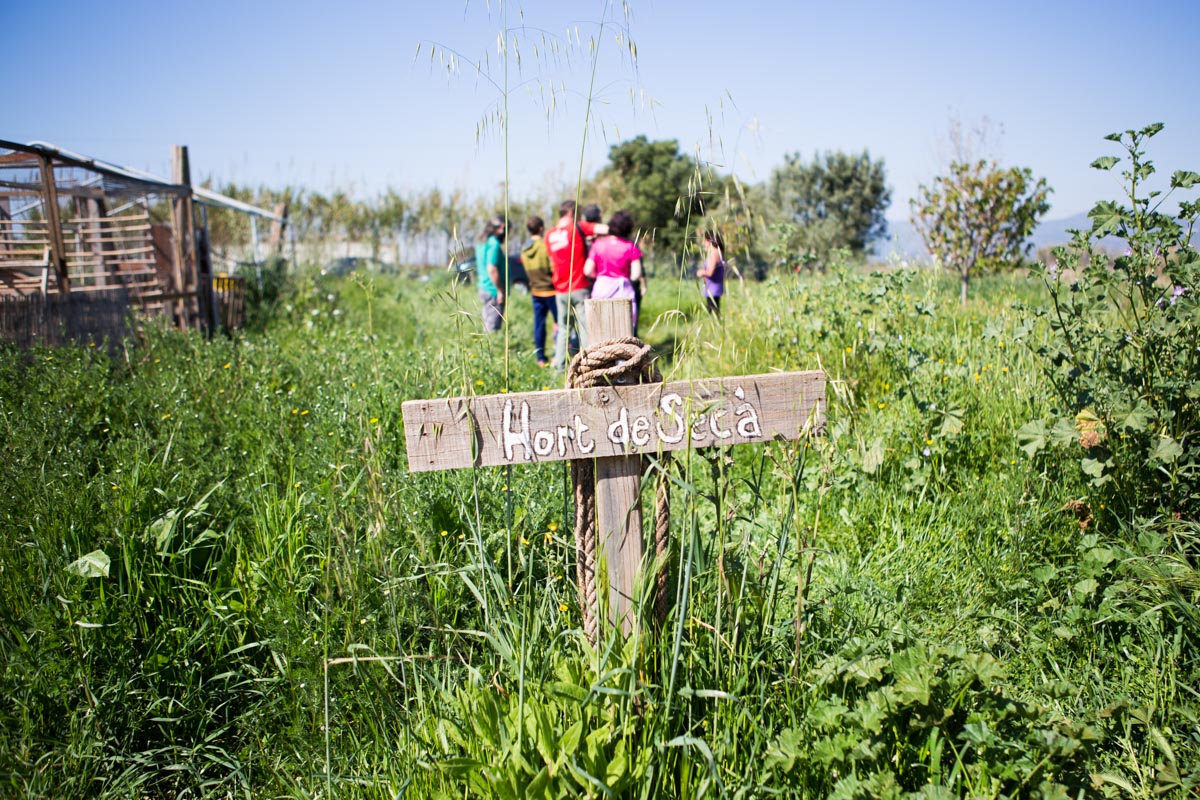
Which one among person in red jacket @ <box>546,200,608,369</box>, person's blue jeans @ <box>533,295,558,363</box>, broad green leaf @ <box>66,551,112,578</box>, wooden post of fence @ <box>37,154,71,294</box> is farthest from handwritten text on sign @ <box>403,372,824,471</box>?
wooden post of fence @ <box>37,154,71,294</box>

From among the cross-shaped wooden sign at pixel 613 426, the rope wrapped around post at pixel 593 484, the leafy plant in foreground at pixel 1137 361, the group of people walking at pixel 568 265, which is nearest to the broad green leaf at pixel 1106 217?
the leafy plant in foreground at pixel 1137 361

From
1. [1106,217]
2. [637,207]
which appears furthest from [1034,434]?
[637,207]

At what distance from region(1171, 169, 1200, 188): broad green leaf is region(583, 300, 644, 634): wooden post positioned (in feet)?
6.78

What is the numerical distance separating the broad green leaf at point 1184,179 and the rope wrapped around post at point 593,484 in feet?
6.67

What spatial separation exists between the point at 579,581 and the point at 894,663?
0.74m

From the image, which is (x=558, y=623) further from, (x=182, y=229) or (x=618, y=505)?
(x=182, y=229)

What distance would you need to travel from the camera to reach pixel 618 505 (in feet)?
6.09

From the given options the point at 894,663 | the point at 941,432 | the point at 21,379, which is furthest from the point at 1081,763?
the point at 21,379

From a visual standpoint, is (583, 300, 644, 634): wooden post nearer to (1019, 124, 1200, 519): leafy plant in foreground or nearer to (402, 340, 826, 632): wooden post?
(402, 340, 826, 632): wooden post

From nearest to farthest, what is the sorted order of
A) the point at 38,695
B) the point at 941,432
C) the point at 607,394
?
1. the point at 607,394
2. the point at 38,695
3. the point at 941,432

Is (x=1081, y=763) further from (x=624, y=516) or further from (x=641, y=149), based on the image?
(x=641, y=149)

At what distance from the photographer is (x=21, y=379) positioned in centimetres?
414

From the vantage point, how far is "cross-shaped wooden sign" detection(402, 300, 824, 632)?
1764 millimetres

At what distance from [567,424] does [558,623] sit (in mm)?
549
